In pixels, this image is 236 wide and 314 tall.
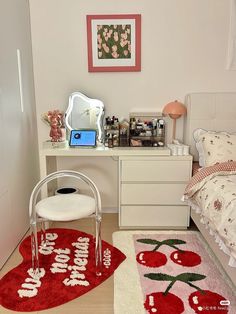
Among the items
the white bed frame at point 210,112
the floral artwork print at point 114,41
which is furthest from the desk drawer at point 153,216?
the floral artwork print at point 114,41

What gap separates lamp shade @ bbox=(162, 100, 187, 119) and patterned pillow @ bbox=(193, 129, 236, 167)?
28cm

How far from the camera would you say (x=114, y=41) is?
2645 mm

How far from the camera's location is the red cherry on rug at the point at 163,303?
1.55 metres

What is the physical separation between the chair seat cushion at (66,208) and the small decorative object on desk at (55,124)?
0.78 metres

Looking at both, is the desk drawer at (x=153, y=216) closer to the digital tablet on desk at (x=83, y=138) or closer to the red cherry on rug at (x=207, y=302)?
the digital tablet on desk at (x=83, y=138)

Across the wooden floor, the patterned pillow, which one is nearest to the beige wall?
the patterned pillow

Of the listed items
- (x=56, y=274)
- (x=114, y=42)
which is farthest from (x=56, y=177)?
(x=114, y=42)

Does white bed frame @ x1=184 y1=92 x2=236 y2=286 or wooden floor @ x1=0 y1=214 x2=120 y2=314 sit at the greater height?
white bed frame @ x1=184 y1=92 x2=236 y2=286

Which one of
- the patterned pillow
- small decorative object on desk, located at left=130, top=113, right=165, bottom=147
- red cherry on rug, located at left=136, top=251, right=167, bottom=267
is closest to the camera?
red cherry on rug, located at left=136, top=251, right=167, bottom=267

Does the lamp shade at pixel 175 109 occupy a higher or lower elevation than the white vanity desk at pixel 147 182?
higher

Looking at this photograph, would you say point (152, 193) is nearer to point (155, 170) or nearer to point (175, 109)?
point (155, 170)

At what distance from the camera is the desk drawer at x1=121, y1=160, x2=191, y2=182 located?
2.39m

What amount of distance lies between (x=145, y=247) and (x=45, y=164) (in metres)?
1.08

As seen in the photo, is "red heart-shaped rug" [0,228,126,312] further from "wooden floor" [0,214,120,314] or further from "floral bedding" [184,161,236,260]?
"floral bedding" [184,161,236,260]
